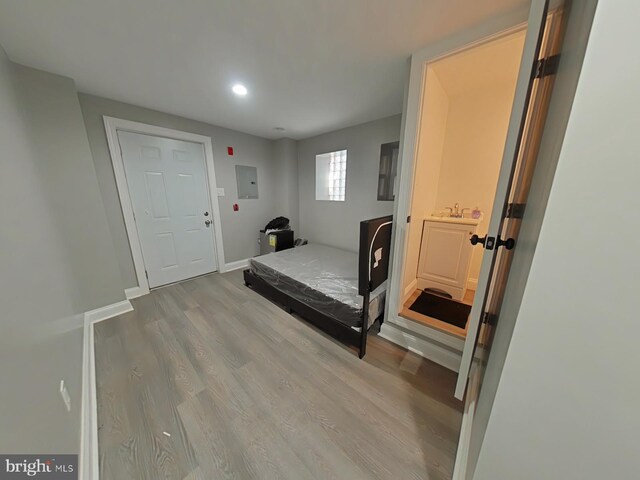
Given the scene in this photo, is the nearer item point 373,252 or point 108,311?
point 373,252

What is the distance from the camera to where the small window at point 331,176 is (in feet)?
11.2

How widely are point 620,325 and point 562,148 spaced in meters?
0.41

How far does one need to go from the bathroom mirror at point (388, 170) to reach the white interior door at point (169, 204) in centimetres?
259

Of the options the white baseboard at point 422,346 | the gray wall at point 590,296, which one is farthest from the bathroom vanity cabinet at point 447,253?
the gray wall at point 590,296

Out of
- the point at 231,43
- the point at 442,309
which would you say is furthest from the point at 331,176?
the point at 442,309

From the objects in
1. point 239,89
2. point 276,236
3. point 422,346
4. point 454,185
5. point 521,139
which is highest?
point 239,89

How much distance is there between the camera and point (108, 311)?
2.24 meters

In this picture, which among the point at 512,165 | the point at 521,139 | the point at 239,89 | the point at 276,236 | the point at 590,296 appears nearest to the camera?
the point at 590,296

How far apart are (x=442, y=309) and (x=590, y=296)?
1945mm

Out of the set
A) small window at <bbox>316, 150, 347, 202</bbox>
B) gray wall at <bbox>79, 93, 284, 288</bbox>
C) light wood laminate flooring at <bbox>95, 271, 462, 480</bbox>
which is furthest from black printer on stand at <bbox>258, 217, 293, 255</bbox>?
light wood laminate flooring at <bbox>95, 271, 462, 480</bbox>

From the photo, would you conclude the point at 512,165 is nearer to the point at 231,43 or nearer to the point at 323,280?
the point at 323,280

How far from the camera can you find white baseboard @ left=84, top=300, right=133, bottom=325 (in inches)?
84.1

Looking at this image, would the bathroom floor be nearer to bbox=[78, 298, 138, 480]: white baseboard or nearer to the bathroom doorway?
the bathroom doorway

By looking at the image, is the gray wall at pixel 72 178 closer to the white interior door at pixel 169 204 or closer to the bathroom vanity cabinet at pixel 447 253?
the white interior door at pixel 169 204
